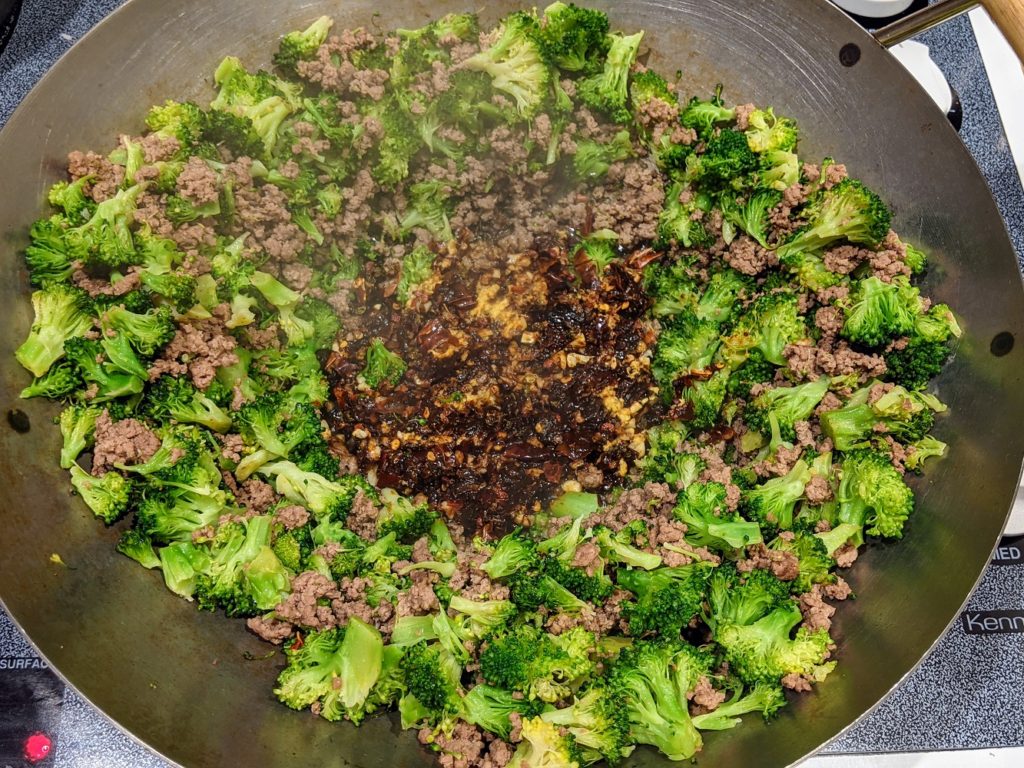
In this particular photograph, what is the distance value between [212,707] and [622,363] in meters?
1.84

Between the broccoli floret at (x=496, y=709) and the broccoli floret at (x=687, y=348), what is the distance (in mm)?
1226

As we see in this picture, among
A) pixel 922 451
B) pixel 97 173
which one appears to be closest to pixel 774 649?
pixel 922 451

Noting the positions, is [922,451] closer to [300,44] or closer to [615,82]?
[615,82]

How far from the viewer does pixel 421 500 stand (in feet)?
8.80

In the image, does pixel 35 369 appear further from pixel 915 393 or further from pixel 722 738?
pixel 915 393

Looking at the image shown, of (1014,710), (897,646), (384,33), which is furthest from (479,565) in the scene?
(1014,710)

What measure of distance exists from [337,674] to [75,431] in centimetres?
114

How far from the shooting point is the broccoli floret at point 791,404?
2.57 metres

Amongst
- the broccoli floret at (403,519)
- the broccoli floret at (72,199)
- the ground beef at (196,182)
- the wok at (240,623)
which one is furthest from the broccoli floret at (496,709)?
the broccoli floret at (72,199)

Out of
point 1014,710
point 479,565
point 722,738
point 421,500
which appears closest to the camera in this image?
point 722,738

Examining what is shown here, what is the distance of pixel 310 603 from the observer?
2.35 metres

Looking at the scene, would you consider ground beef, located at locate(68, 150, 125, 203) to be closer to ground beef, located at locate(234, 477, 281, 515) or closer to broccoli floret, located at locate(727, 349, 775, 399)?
ground beef, located at locate(234, 477, 281, 515)

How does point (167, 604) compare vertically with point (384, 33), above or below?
below

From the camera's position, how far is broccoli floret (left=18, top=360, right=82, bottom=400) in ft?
7.59
